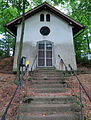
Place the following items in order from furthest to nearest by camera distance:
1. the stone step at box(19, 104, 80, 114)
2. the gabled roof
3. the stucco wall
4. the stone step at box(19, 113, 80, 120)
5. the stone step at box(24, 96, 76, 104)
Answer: the gabled roof < the stucco wall < the stone step at box(24, 96, 76, 104) < the stone step at box(19, 104, 80, 114) < the stone step at box(19, 113, 80, 120)

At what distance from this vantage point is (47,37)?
40.3ft

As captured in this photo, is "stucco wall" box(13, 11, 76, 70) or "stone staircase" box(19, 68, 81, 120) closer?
"stone staircase" box(19, 68, 81, 120)

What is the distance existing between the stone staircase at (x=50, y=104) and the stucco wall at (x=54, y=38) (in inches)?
180

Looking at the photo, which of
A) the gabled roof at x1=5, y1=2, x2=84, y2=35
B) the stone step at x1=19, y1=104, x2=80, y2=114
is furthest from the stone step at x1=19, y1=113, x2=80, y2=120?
the gabled roof at x1=5, y1=2, x2=84, y2=35

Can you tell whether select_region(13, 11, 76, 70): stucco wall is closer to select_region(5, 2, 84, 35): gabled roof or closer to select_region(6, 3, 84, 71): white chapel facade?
select_region(6, 3, 84, 71): white chapel facade

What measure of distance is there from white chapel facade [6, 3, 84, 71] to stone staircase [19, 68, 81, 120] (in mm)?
4497

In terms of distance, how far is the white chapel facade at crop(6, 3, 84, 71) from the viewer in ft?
39.4

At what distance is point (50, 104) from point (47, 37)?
25.2ft

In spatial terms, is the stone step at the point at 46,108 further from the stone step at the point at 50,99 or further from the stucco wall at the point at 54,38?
the stucco wall at the point at 54,38

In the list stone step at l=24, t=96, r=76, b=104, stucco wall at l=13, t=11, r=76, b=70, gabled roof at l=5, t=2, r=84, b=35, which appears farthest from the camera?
gabled roof at l=5, t=2, r=84, b=35

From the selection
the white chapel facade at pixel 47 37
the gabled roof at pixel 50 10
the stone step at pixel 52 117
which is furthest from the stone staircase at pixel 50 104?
the gabled roof at pixel 50 10

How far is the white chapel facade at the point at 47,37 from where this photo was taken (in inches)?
473

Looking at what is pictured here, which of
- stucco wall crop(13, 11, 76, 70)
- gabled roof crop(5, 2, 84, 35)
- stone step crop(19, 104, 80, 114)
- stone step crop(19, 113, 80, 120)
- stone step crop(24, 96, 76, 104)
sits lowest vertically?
stone step crop(19, 113, 80, 120)

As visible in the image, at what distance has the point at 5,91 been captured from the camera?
22.1ft
